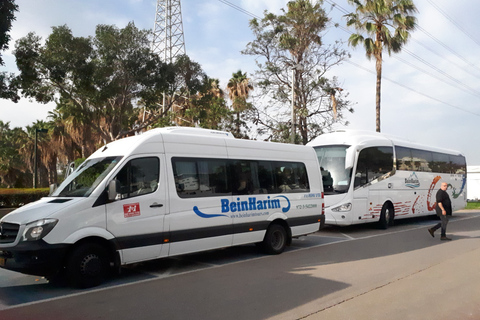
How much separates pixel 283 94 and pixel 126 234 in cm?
2250

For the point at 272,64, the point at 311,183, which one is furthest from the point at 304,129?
the point at 311,183

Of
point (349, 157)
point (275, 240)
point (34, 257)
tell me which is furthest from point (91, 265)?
point (349, 157)

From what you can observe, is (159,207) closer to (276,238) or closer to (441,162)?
(276,238)

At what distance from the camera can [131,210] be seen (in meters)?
7.62

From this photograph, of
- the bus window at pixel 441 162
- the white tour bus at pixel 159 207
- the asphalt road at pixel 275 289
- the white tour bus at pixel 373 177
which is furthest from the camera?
the bus window at pixel 441 162

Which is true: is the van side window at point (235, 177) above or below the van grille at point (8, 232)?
above

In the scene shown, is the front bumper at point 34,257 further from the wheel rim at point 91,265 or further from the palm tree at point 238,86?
the palm tree at point 238,86

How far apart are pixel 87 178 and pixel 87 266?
158 centimetres

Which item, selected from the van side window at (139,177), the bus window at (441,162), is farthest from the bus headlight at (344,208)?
the van side window at (139,177)

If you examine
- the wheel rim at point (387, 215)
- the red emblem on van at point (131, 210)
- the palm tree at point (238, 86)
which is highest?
→ the palm tree at point (238, 86)

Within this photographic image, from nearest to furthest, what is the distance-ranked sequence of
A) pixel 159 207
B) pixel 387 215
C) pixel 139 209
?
1. pixel 139 209
2. pixel 159 207
3. pixel 387 215

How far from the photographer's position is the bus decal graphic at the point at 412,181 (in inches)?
691

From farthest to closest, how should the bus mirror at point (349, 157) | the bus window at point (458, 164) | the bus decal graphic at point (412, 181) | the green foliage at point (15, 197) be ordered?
the bus window at point (458, 164) → the green foliage at point (15, 197) → the bus decal graphic at point (412, 181) → the bus mirror at point (349, 157)

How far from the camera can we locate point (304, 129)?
28766 mm
